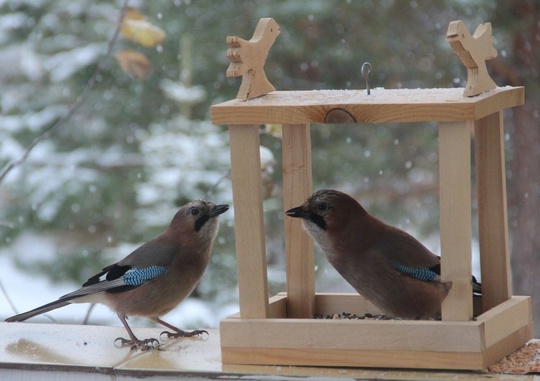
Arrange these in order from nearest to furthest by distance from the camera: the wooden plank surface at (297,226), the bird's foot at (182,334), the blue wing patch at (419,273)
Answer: the blue wing patch at (419,273)
the wooden plank surface at (297,226)
the bird's foot at (182,334)

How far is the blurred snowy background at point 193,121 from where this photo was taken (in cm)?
624

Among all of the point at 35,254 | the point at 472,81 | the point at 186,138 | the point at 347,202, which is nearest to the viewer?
the point at 472,81

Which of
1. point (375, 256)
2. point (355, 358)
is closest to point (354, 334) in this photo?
point (355, 358)

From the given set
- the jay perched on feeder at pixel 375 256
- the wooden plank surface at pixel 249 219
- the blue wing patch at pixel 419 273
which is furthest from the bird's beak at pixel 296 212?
the blue wing patch at pixel 419 273

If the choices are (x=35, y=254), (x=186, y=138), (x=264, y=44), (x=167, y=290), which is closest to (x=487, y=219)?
(x=264, y=44)

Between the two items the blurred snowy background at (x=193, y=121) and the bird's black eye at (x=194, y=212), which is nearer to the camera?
the bird's black eye at (x=194, y=212)

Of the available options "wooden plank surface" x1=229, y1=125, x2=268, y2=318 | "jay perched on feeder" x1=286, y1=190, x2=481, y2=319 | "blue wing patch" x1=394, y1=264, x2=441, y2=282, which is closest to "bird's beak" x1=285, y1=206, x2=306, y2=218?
"jay perched on feeder" x1=286, y1=190, x2=481, y2=319

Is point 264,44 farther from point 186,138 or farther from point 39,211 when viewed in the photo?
point 39,211

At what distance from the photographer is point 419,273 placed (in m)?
2.38

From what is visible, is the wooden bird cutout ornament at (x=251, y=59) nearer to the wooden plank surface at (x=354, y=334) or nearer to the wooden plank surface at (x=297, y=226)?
the wooden plank surface at (x=297, y=226)

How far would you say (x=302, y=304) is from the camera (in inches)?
104

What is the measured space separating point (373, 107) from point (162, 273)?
876mm

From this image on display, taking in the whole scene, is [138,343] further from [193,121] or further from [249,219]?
[193,121]

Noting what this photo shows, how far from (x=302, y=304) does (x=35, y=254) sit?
4.72m
